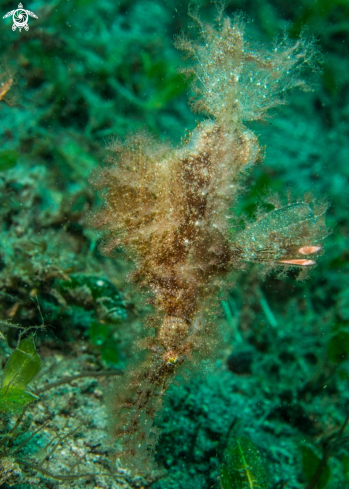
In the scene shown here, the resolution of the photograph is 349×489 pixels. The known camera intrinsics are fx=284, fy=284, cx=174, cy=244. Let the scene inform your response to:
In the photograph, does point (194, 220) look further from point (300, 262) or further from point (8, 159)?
point (8, 159)

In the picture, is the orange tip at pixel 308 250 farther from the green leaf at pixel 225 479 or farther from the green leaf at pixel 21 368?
the green leaf at pixel 21 368

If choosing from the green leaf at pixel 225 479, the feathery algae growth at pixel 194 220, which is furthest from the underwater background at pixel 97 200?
the feathery algae growth at pixel 194 220

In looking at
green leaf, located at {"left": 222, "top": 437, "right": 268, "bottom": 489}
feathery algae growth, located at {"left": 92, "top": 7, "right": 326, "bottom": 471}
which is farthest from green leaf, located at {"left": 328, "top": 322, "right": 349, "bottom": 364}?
feathery algae growth, located at {"left": 92, "top": 7, "right": 326, "bottom": 471}

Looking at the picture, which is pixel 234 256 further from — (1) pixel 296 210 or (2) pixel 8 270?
(2) pixel 8 270

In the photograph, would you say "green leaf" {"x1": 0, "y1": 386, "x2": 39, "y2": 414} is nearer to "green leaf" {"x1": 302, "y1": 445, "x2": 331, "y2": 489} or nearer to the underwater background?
the underwater background

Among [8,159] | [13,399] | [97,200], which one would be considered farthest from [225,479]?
[8,159]

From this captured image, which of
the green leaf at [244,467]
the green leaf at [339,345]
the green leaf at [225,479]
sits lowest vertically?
the green leaf at [225,479]
